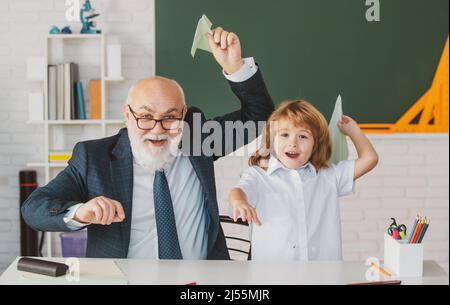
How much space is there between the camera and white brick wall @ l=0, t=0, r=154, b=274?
2182 millimetres

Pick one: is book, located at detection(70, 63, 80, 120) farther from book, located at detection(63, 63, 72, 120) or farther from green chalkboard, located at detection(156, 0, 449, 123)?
green chalkboard, located at detection(156, 0, 449, 123)

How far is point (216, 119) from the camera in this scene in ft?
6.07

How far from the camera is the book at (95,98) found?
279cm

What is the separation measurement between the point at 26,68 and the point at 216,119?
1076 mm

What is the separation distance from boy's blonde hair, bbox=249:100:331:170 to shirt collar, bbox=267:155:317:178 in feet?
0.04

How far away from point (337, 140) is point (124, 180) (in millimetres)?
587

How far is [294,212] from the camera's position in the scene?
175cm

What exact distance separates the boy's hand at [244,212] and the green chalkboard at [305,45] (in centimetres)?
33

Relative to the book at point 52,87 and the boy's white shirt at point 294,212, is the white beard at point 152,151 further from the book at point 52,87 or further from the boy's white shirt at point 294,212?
the book at point 52,87

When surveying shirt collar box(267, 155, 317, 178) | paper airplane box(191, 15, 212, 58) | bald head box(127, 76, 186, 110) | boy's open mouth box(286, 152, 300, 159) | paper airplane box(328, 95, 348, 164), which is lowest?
shirt collar box(267, 155, 317, 178)

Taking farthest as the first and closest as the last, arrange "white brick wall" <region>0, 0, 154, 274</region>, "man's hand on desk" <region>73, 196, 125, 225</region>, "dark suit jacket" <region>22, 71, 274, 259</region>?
"white brick wall" <region>0, 0, 154, 274</region> → "dark suit jacket" <region>22, 71, 274, 259</region> → "man's hand on desk" <region>73, 196, 125, 225</region>

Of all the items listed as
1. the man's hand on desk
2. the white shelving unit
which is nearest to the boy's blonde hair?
the man's hand on desk

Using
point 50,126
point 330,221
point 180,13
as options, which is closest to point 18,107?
point 50,126

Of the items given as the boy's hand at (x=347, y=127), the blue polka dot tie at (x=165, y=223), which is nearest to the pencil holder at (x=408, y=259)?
the boy's hand at (x=347, y=127)
